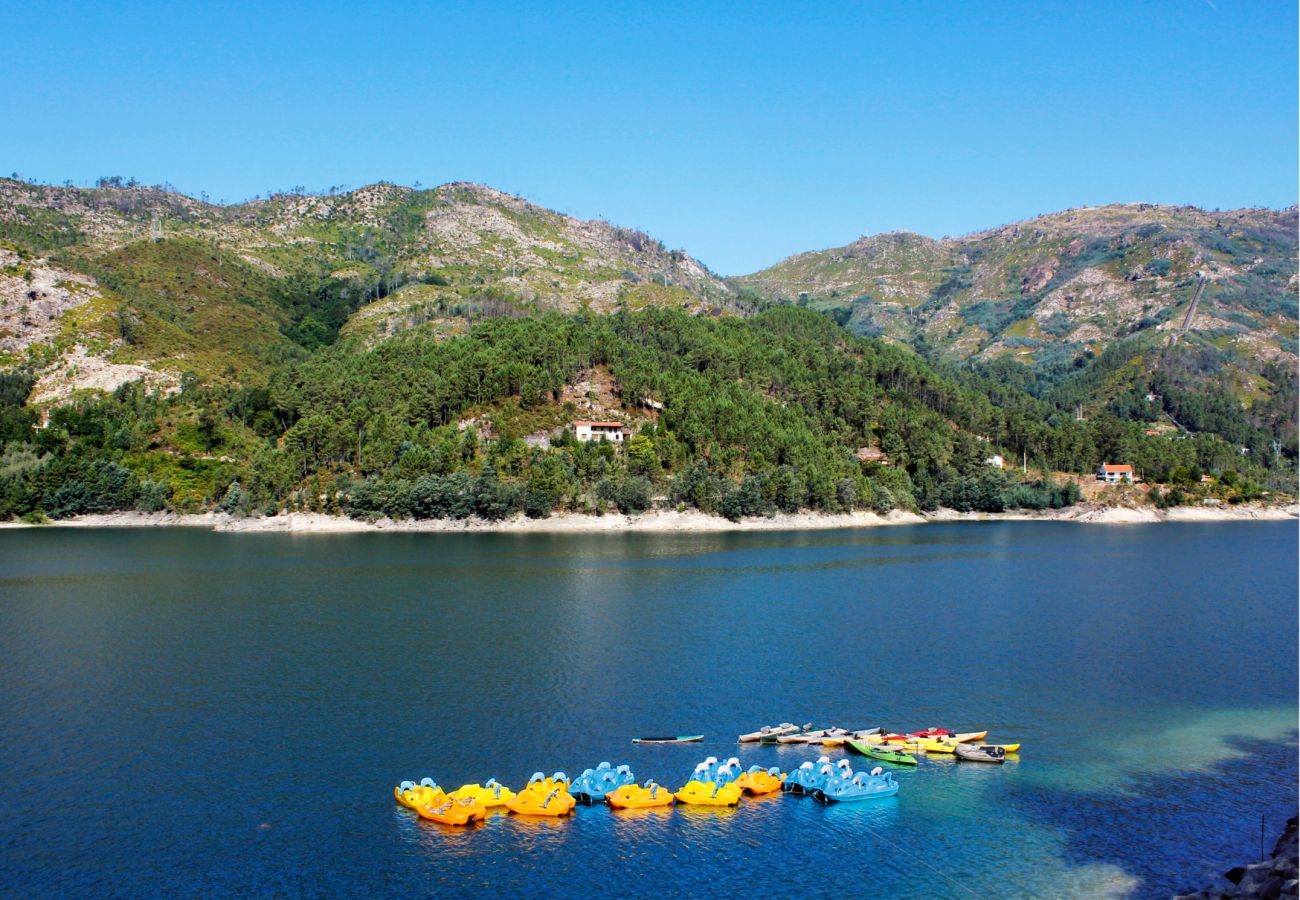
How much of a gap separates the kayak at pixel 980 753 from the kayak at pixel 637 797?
34.7 ft

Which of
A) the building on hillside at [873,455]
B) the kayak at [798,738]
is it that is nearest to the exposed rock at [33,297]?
the building on hillside at [873,455]

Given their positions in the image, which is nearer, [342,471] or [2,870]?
[2,870]

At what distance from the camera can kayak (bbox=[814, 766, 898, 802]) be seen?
29.0 metres

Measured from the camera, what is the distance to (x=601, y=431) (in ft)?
399

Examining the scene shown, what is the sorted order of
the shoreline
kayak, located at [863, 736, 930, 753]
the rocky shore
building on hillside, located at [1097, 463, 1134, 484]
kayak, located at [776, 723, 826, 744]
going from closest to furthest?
1. the rocky shore
2. kayak, located at [863, 736, 930, 753]
3. kayak, located at [776, 723, 826, 744]
4. the shoreline
5. building on hillside, located at [1097, 463, 1134, 484]

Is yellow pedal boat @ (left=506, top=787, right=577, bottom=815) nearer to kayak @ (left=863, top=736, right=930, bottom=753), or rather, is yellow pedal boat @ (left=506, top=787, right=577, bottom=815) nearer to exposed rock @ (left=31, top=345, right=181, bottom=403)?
kayak @ (left=863, top=736, right=930, bottom=753)

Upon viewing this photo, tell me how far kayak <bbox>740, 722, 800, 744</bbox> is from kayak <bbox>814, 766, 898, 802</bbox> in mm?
4338

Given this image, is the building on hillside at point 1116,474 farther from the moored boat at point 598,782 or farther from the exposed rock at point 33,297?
the exposed rock at point 33,297

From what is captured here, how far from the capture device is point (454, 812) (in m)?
27.4

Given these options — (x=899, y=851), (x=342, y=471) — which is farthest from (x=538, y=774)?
(x=342, y=471)

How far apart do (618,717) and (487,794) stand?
9103mm

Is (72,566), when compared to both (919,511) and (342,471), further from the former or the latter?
(919,511)

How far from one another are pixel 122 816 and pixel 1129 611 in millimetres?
54601

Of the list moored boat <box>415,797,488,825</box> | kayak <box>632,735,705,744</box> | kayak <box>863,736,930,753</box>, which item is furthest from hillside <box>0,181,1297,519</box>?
moored boat <box>415,797,488,825</box>
